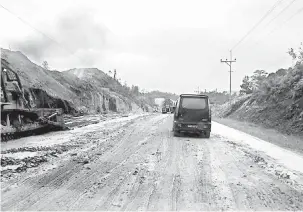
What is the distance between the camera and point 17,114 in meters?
13.1

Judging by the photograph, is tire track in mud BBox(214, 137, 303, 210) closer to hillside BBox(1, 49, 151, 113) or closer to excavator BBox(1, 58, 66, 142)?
excavator BBox(1, 58, 66, 142)

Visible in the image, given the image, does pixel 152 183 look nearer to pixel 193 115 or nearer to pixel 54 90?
pixel 193 115

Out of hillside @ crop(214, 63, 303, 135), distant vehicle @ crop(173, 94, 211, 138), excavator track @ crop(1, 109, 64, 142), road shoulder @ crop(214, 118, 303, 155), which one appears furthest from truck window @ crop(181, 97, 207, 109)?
hillside @ crop(214, 63, 303, 135)

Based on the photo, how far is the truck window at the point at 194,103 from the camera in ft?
54.4

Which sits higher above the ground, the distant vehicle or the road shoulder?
the distant vehicle

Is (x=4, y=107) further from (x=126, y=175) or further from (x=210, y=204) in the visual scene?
(x=210, y=204)

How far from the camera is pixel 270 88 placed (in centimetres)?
3509

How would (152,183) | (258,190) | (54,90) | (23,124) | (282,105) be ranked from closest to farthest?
(258,190) < (152,183) < (23,124) < (282,105) < (54,90)

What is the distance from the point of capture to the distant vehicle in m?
16.2

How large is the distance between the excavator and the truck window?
617cm

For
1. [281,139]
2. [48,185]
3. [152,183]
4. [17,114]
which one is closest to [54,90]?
[17,114]

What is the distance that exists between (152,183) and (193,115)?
10.1 meters

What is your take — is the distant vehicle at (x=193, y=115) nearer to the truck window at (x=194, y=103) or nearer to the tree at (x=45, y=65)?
the truck window at (x=194, y=103)

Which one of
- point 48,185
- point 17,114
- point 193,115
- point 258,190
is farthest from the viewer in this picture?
point 193,115
